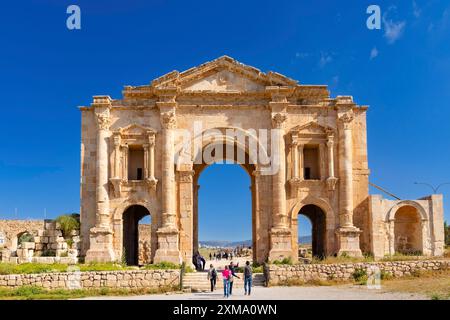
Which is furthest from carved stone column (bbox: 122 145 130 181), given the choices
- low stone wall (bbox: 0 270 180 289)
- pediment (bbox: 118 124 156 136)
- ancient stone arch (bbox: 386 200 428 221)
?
ancient stone arch (bbox: 386 200 428 221)

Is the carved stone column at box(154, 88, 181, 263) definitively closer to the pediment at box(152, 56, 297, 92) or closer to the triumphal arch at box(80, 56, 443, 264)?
the triumphal arch at box(80, 56, 443, 264)

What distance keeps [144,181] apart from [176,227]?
2.92 m

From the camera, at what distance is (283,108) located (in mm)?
28031

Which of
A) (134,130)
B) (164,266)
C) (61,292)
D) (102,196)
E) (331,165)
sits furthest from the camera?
(134,130)

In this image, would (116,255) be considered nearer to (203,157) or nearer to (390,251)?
(203,157)

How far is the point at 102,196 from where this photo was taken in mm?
27562

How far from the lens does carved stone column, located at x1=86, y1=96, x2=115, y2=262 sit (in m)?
26.9

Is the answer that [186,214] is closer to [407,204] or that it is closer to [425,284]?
[407,204]

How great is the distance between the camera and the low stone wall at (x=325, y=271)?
73.6 feet

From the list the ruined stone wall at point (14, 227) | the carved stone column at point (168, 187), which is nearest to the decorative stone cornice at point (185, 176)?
the carved stone column at point (168, 187)

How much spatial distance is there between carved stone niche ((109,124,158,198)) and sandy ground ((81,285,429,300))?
8.50 meters

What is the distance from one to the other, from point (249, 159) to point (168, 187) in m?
4.68

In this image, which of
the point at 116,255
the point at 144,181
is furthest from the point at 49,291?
the point at 144,181

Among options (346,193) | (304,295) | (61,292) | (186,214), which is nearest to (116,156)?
(186,214)
